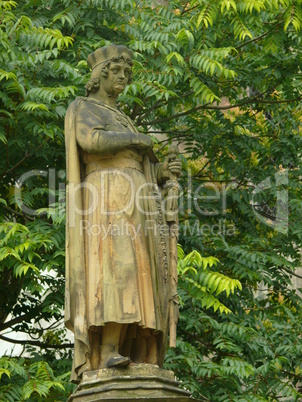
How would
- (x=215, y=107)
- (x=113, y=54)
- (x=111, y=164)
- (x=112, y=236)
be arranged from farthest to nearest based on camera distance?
1. (x=215, y=107)
2. (x=113, y=54)
3. (x=111, y=164)
4. (x=112, y=236)

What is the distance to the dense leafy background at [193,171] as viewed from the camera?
13.0 meters

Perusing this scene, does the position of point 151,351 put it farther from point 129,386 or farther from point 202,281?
point 202,281

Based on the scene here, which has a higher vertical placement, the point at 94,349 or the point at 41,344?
the point at 41,344

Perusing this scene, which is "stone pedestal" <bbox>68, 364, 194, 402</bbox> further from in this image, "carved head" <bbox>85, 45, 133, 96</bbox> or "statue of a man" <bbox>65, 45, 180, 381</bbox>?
"carved head" <bbox>85, 45, 133, 96</bbox>

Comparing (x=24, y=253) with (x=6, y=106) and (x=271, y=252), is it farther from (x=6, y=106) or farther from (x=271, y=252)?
(x=271, y=252)

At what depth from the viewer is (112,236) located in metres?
9.66

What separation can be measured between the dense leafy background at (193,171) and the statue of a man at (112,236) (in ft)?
7.97

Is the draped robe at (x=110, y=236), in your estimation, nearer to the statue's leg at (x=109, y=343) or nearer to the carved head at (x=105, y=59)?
the statue's leg at (x=109, y=343)

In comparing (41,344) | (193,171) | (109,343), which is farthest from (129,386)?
(193,171)

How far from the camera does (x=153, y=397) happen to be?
9.06 meters

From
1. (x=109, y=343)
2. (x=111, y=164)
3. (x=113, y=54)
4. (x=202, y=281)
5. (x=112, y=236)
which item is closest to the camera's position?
(x=109, y=343)

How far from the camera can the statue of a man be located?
9445 millimetres


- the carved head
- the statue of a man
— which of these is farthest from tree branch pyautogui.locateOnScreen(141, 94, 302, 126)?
the statue of a man

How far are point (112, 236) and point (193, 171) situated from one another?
6.67 meters
